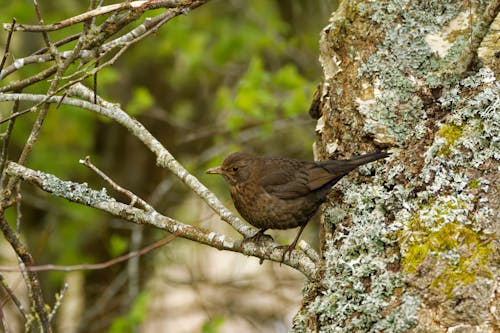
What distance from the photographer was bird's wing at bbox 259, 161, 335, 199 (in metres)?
4.20

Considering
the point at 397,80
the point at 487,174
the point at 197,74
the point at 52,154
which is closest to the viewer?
the point at 487,174

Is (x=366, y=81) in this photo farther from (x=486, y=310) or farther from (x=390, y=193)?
(x=486, y=310)

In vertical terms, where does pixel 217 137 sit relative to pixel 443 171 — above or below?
above

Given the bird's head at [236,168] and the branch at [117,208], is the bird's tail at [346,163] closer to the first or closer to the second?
the branch at [117,208]

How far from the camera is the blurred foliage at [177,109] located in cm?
708

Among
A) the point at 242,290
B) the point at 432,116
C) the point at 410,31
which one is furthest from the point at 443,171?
the point at 242,290

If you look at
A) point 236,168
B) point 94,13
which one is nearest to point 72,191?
point 94,13

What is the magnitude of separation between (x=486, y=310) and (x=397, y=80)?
122 cm

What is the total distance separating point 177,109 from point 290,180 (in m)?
4.78

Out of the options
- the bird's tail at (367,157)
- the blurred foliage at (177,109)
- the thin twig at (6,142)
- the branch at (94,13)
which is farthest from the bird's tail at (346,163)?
the blurred foliage at (177,109)

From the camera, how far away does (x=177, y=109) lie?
29.6 ft

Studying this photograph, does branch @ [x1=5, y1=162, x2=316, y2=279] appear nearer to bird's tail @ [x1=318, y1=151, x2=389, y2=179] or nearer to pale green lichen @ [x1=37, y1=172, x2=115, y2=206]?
pale green lichen @ [x1=37, y1=172, x2=115, y2=206]

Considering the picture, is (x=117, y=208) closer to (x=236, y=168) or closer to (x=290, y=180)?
(x=290, y=180)

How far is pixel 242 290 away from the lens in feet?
25.5
